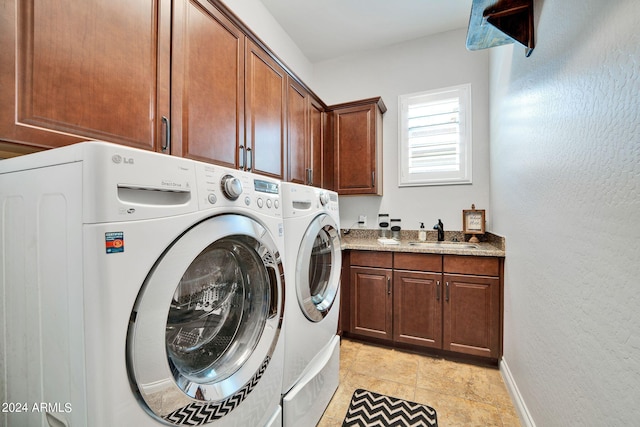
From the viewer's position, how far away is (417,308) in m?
2.14

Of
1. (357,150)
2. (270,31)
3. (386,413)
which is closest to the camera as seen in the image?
(386,413)

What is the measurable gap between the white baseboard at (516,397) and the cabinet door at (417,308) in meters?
0.42

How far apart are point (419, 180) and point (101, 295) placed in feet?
8.72

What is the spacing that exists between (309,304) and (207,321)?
52 centimetres

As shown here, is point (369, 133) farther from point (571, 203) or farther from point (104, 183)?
point (104, 183)

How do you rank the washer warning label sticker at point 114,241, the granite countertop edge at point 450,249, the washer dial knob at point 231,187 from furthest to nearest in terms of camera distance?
the granite countertop edge at point 450,249 → the washer dial knob at point 231,187 → the washer warning label sticker at point 114,241

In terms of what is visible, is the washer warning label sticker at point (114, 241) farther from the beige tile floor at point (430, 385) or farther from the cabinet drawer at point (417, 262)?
the cabinet drawer at point (417, 262)

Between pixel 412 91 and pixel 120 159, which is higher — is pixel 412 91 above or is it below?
above

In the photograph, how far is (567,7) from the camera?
37.9 inches

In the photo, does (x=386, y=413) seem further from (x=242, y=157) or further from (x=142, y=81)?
(x=142, y=81)

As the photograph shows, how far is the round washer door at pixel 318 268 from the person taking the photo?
125 centimetres

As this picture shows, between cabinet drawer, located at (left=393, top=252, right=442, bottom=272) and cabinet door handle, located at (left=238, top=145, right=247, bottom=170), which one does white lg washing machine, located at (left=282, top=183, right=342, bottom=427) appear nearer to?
cabinet door handle, located at (left=238, top=145, right=247, bottom=170)

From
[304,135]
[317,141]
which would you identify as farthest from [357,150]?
[304,135]

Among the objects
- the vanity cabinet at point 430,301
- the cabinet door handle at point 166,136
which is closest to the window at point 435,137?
the vanity cabinet at point 430,301
